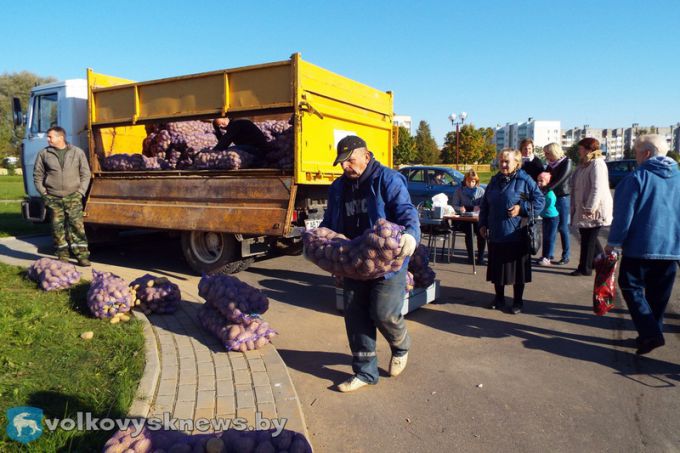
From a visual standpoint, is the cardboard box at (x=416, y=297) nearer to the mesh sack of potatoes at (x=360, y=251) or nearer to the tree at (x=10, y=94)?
the mesh sack of potatoes at (x=360, y=251)

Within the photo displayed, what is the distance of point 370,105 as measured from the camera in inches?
309

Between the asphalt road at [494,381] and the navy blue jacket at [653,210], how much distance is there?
3.16ft

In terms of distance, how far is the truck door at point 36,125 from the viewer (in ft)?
29.1

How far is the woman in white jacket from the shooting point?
6.73 metres

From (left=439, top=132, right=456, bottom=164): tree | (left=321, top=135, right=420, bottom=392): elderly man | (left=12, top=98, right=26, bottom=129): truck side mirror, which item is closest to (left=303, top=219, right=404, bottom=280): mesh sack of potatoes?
(left=321, top=135, right=420, bottom=392): elderly man

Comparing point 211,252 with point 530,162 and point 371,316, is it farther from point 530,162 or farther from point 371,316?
point 530,162

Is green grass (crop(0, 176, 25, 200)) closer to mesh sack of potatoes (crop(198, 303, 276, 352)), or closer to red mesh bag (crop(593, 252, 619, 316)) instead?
mesh sack of potatoes (crop(198, 303, 276, 352))

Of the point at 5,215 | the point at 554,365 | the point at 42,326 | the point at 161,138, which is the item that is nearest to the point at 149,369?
the point at 42,326

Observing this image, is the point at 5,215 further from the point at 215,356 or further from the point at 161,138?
the point at 215,356

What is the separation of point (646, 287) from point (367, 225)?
2556mm

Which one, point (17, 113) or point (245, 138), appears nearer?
point (245, 138)

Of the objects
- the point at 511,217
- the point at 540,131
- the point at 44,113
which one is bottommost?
the point at 511,217

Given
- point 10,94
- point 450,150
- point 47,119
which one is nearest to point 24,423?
point 47,119

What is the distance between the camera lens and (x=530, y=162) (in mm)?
7766
